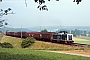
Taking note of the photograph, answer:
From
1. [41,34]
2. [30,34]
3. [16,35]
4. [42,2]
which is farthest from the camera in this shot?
[16,35]

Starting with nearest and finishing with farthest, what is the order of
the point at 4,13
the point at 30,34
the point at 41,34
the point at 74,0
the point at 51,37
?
the point at 74,0 < the point at 4,13 < the point at 51,37 < the point at 41,34 < the point at 30,34

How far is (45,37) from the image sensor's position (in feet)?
180

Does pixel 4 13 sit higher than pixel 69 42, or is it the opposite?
pixel 4 13

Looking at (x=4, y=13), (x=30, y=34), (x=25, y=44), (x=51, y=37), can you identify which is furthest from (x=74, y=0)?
(x=30, y=34)

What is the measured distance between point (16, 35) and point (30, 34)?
1649 cm

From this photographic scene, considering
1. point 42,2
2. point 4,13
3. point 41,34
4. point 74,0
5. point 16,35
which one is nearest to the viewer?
point 74,0

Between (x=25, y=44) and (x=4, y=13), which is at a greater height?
(x=4, y=13)

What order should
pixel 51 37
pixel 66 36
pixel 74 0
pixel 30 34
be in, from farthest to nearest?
pixel 30 34 → pixel 51 37 → pixel 66 36 → pixel 74 0

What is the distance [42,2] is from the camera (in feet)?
24.1

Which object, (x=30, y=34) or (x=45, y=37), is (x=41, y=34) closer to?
(x=45, y=37)

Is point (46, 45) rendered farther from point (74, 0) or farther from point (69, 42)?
point (74, 0)

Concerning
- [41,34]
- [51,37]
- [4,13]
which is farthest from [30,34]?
[4,13]

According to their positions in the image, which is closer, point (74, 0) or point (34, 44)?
point (74, 0)

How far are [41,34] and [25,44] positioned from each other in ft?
14.7
